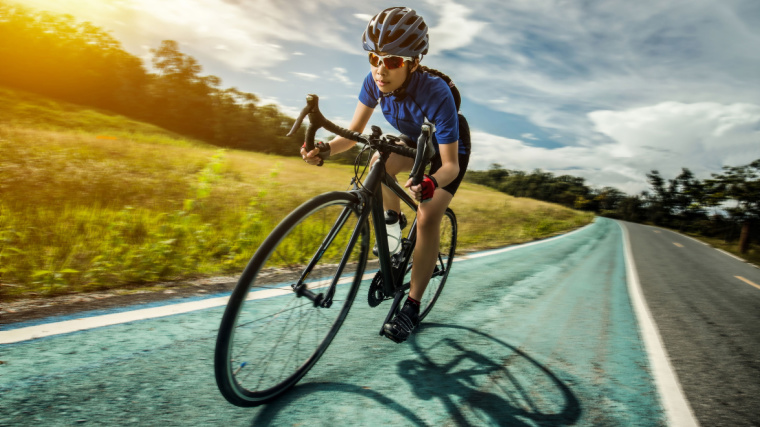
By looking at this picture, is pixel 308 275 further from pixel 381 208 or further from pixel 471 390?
pixel 471 390

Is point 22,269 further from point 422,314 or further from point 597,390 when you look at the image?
point 597,390

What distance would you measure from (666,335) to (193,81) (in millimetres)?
77078

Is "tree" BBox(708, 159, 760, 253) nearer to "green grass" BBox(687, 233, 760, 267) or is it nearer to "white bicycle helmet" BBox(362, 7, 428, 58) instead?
"green grass" BBox(687, 233, 760, 267)

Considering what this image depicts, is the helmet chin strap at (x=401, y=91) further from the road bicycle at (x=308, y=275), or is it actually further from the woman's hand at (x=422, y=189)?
the woman's hand at (x=422, y=189)

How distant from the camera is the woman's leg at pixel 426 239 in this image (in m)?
2.83

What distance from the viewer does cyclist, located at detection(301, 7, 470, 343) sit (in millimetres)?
2439

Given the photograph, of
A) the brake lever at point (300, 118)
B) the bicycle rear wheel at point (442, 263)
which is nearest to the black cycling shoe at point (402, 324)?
the bicycle rear wheel at point (442, 263)

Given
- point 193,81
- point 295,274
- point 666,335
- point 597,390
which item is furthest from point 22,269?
point 193,81

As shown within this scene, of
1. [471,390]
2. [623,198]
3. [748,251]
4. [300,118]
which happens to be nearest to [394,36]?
[300,118]

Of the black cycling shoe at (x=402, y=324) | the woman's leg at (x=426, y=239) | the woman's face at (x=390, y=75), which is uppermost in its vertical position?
the woman's face at (x=390, y=75)

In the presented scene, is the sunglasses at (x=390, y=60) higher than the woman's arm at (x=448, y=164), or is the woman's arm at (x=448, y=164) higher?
the sunglasses at (x=390, y=60)

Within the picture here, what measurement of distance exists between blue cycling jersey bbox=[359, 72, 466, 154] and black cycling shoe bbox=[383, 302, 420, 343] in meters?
1.18

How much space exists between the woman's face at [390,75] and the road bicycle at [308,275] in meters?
0.34

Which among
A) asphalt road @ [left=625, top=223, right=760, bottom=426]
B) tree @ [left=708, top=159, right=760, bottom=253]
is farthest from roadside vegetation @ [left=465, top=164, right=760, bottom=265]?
asphalt road @ [left=625, top=223, right=760, bottom=426]
